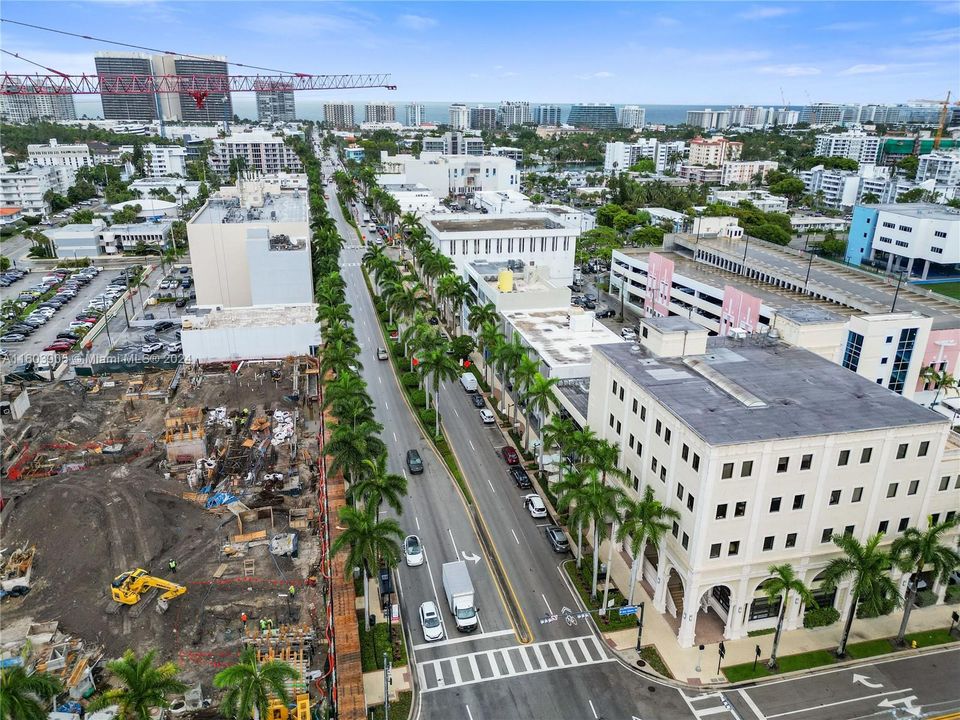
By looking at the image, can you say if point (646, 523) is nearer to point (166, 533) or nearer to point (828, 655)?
point (828, 655)

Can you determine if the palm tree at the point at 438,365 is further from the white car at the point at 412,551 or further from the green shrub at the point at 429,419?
the white car at the point at 412,551

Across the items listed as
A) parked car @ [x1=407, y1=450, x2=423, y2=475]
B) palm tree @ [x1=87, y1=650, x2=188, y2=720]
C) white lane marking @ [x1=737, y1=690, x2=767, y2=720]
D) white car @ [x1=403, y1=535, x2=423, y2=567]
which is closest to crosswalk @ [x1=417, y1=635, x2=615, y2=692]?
white lane marking @ [x1=737, y1=690, x2=767, y2=720]

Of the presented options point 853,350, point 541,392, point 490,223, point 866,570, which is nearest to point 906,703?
point 866,570

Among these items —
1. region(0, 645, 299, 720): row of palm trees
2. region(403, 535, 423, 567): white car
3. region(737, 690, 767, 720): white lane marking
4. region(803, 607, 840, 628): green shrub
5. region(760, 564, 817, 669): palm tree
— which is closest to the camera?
region(0, 645, 299, 720): row of palm trees

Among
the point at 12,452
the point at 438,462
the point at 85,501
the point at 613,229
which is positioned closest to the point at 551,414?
the point at 438,462

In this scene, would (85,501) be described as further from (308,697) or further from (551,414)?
(551,414)

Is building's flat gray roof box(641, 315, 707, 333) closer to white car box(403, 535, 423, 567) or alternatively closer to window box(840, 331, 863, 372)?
window box(840, 331, 863, 372)
